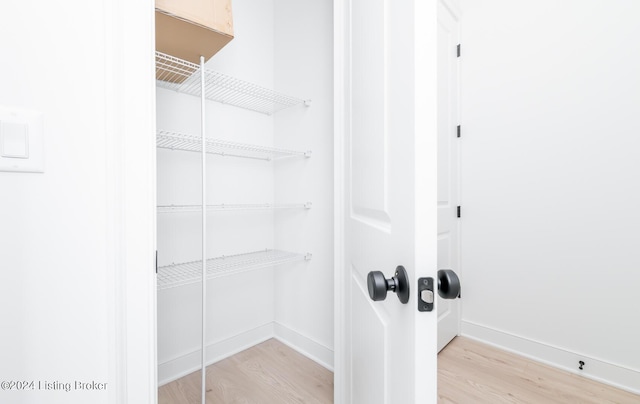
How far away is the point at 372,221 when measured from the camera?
2.20 feet

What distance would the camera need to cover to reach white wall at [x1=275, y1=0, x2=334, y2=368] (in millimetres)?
1539

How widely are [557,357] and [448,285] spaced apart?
1763 mm

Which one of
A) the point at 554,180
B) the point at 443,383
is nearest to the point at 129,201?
the point at 443,383

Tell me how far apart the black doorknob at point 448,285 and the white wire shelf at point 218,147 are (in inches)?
47.6

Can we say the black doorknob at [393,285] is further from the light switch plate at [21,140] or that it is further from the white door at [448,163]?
the white door at [448,163]

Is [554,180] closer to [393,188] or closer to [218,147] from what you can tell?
[393,188]

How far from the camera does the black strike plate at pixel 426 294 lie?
417 mm

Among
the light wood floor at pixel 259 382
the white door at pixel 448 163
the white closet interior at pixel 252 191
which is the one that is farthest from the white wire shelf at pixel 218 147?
the light wood floor at pixel 259 382

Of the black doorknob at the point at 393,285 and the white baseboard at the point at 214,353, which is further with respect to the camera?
the white baseboard at the point at 214,353

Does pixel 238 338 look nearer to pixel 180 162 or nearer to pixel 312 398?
pixel 312 398

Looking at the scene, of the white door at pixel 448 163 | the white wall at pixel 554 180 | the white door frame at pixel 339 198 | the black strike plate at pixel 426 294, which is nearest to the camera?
the black strike plate at pixel 426 294

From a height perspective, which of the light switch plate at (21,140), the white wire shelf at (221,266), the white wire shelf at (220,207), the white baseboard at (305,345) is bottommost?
the white baseboard at (305,345)

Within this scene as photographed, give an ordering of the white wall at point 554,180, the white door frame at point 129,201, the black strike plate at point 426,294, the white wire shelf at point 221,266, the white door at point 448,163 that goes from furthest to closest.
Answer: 1. the white door at point 448,163
2. the white wall at point 554,180
3. the white wire shelf at point 221,266
4. the white door frame at point 129,201
5. the black strike plate at point 426,294

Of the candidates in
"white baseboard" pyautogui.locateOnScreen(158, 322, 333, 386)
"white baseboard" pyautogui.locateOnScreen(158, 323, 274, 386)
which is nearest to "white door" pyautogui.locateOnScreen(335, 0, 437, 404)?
"white baseboard" pyautogui.locateOnScreen(158, 322, 333, 386)
